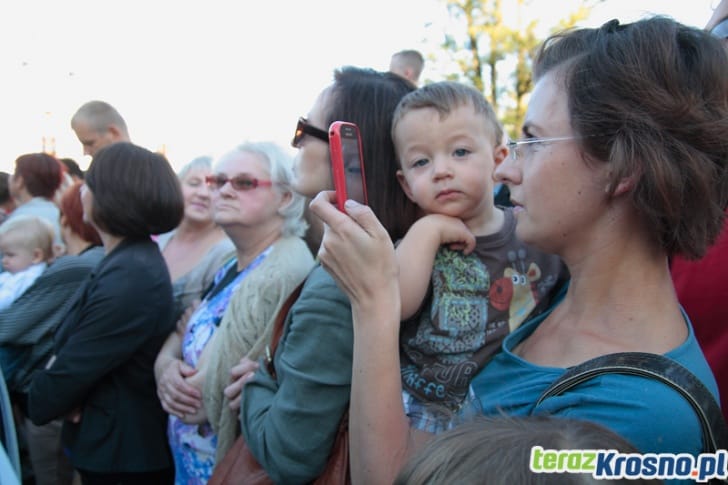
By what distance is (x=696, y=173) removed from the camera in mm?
1150

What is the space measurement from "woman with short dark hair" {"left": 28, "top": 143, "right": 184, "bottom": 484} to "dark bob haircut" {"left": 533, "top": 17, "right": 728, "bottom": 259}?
7.48 feet

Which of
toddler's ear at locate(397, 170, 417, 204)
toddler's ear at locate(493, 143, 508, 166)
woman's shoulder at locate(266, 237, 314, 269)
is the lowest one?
woman's shoulder at locate(266, 237, 314, 269)

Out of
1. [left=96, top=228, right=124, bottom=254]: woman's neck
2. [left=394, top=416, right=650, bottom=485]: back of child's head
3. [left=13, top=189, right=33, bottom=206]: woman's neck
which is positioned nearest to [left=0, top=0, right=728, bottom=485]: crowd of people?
[left=394, top=416, right=650, bottom=485]: back of child's head

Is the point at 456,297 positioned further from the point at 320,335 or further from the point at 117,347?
the point at 117,347

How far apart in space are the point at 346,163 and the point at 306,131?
0.49m

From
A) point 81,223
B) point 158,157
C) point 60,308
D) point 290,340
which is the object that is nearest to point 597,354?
point 290,340

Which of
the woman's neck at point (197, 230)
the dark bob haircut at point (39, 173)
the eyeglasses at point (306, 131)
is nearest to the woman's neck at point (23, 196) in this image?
the dark bob haircut at point (39, 173)

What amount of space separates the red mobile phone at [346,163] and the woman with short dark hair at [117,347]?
1652 mm

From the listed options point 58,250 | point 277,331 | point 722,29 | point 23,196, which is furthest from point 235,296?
point 23,196

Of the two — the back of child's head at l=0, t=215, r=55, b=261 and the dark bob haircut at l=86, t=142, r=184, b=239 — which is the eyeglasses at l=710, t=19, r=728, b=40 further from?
the back of child's head at l=0, t=215, r=55, b=261

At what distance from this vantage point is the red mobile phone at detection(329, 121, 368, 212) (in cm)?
143

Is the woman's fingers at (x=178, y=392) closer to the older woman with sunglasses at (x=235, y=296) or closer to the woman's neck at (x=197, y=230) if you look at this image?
the older woman with sunglasses at (x=235, y=296)

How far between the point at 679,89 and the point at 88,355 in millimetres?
2633

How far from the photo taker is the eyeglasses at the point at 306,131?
190cm
